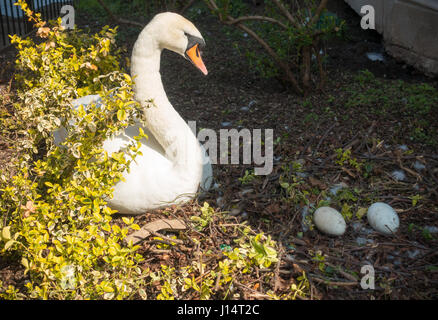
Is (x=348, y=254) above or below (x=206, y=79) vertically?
below

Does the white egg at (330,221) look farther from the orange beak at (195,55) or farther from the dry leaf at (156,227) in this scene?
the orange beak at (195,55)

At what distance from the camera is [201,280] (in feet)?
8.06

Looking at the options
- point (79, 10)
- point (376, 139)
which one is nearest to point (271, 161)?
point (376, 139)

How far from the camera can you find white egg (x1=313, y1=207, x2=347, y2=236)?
2799 mm

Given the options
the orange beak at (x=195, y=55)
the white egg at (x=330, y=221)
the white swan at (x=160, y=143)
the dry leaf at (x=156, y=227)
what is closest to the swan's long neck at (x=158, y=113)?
the white swan at (x=160, y=143)

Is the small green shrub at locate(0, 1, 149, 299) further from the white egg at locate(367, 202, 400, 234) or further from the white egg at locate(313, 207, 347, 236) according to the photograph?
the white egg at locate(367, 202, 400, 234)

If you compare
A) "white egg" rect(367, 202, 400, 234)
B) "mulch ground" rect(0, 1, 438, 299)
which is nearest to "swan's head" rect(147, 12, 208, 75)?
"mulch ground" rect(0, 1, 438, 299)

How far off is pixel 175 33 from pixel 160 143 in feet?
2.62

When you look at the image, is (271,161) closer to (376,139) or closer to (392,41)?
(376,139)

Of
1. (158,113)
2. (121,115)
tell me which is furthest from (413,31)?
(121,115)

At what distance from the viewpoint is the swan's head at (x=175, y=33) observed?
9.67ft
